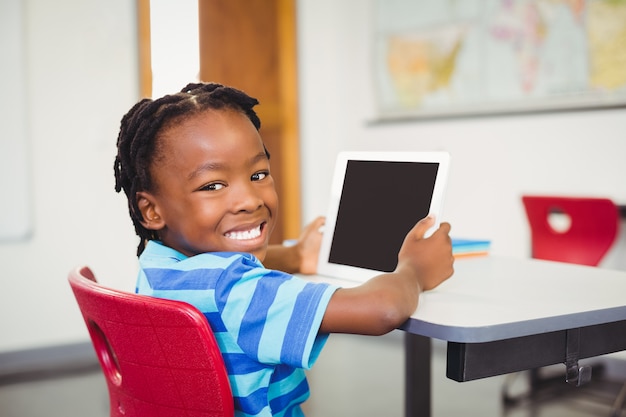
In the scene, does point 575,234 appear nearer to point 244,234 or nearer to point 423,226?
point 423,226

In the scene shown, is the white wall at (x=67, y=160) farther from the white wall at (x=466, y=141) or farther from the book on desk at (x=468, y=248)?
→ the book on desk at (x=468, y=248)

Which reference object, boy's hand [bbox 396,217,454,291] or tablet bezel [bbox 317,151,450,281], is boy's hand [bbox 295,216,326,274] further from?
boy's hand [bbox 396,217,454,291]

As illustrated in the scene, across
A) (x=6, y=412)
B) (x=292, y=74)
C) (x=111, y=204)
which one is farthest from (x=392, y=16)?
(x=6, y=412)

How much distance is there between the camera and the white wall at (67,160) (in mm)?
3820

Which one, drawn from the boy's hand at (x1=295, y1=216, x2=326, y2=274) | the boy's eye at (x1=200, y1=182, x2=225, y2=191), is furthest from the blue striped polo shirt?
the boy's hand at (x1=295, y1=216, x2=326, y2=274)

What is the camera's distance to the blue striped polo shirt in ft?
3.25

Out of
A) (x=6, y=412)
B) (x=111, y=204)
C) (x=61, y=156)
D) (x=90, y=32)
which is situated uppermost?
(x=90, y=32)

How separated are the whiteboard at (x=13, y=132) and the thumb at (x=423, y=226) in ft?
9.97

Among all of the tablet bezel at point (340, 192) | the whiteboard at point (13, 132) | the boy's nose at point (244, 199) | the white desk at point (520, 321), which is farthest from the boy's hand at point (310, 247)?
the whiteboard at point (13, 132)

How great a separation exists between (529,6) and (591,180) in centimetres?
96

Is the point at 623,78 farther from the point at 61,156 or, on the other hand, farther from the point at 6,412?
the point at 6,412

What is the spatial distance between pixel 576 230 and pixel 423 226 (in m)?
1.77

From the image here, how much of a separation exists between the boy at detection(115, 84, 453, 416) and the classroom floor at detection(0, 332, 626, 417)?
6.11 ft

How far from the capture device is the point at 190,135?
1.13 metres
